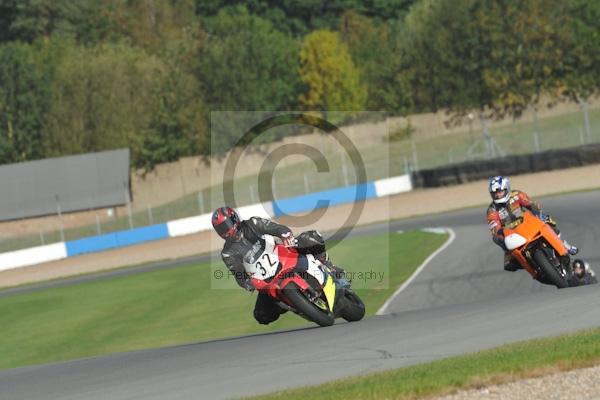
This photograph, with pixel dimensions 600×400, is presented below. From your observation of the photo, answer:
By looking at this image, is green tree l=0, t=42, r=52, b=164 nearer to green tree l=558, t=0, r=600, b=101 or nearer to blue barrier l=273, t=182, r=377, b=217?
blue barrier l=273, t=182, r=377, b=217

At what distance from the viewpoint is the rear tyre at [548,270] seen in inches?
571

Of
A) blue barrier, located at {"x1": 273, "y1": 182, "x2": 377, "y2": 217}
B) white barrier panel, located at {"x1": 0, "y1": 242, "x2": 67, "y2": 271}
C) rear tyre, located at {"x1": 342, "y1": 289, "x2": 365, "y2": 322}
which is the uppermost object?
rear tyre, located at {"x1": 342, "y1": 289, "x2": 365, "y2": 322}

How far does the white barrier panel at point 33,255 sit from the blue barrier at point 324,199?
27.8 feet

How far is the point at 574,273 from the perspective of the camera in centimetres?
1490

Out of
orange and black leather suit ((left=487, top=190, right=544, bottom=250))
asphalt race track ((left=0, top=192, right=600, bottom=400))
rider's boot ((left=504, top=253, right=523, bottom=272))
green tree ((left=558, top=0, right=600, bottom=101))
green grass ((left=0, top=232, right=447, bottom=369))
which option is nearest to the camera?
asphalt race track ((left=0, top=192, right=600, bottom=400))

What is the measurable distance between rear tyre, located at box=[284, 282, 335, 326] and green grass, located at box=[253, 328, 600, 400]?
10.5 feet

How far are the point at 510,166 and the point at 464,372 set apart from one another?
111ft

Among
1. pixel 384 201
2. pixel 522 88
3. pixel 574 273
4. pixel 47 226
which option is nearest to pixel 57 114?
pixel 47 226

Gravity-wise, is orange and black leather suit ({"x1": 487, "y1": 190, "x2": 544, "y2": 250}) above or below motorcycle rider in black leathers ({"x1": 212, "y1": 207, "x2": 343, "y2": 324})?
below

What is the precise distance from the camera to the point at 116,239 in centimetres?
4506

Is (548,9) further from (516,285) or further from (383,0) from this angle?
(516,285)

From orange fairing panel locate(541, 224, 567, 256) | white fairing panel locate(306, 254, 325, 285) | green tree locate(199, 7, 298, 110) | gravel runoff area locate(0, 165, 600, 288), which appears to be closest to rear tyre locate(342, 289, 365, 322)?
white fairing panel locate(306, 254, 325, 285)

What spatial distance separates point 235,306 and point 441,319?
29.8ft

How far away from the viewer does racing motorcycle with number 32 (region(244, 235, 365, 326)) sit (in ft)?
42.3
